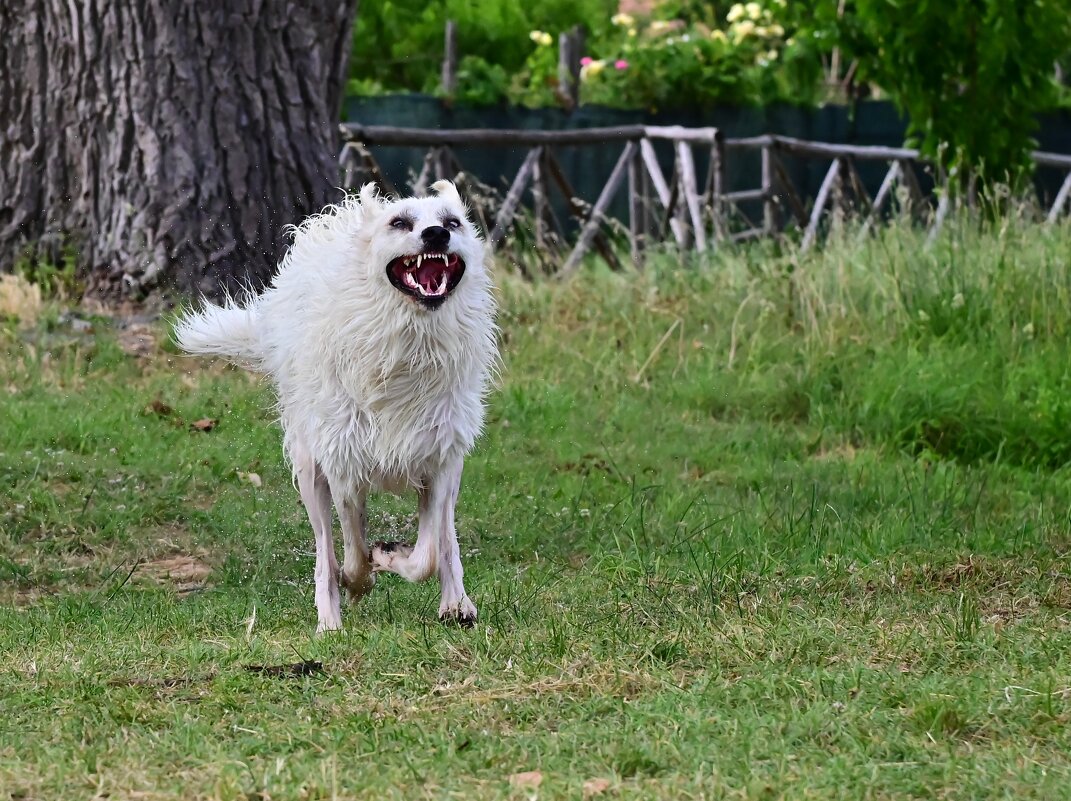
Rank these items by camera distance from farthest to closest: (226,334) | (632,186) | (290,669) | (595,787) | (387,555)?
(632,186) → (226,334) → (387,555) → (290,669) → (595,787)

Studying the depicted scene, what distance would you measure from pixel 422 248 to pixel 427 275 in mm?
142

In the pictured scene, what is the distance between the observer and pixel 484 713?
4.20 meters

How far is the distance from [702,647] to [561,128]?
1357 cm

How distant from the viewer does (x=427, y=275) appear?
5.45m

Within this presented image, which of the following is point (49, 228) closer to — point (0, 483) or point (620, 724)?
point (0, 483)

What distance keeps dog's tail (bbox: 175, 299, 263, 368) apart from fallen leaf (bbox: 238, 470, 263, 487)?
1238 mm

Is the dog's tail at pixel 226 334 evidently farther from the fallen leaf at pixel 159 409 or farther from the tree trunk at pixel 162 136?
the tree trunk at pixel 162 136

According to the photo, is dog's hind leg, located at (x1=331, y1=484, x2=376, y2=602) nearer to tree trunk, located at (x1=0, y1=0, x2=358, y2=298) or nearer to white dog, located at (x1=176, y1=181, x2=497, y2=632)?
white dog, located at (x1=176, y1=181, x2=497, y2=632)

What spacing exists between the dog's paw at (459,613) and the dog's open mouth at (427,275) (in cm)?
102

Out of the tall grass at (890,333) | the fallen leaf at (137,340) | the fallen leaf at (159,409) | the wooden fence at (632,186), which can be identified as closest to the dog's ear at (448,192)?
the fallen leaf at (159,409)

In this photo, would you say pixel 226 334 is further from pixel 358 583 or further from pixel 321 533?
pixel 358 583

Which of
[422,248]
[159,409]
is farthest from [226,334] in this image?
[159,409]

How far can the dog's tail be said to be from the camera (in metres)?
6.45

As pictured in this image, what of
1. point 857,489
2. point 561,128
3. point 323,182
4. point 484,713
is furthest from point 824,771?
point 561,128
